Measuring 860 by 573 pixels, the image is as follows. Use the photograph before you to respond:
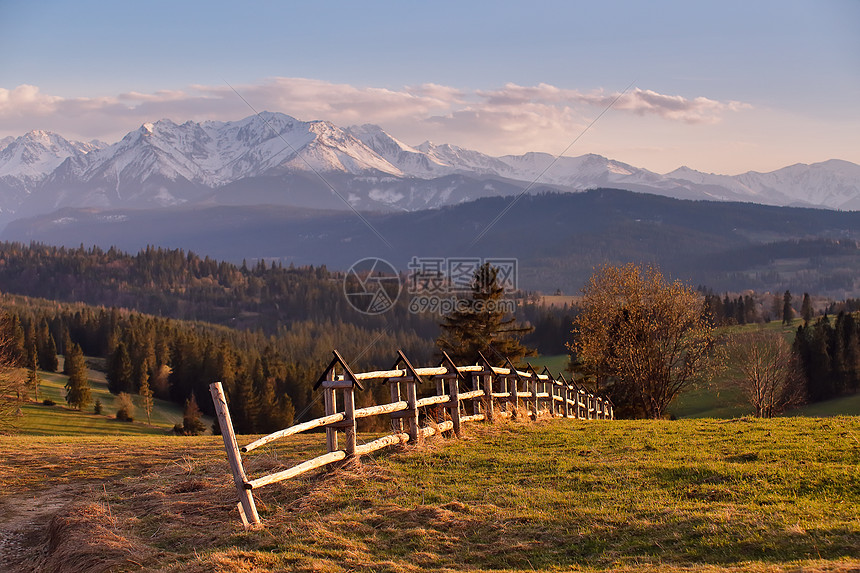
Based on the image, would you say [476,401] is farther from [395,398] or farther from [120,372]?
[120,372]

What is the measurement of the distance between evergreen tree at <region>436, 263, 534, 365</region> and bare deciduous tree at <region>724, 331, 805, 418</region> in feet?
84.9

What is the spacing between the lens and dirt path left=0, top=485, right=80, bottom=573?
1098 centimetres

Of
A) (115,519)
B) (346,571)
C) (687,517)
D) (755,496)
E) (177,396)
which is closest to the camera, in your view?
(346,571)

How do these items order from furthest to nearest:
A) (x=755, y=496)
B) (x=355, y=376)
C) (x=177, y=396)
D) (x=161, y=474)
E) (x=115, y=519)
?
(x=177, y=396) < (x=161, y=474) < (x=355, y=376) < (x=115, y=519) < (x=755, y=496)

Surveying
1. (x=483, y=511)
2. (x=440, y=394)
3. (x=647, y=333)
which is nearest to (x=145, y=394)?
(x=647, y=333)

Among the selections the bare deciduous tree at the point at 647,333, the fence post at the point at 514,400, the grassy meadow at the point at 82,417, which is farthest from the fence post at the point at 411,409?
the grassy meadow at the point at 82,417

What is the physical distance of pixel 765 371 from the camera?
6612 centimetres

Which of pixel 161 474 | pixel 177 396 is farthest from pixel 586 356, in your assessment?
pixel 177 396

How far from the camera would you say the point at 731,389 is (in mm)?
81312

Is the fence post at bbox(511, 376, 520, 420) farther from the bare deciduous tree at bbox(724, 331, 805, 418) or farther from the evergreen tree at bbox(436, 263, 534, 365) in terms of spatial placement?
the bare deciduous tree at bbox(724, 331, 805, 418)

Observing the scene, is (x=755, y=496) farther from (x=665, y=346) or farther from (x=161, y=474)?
(x=665, y=346)

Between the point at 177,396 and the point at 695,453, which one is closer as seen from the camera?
the point at 695,453

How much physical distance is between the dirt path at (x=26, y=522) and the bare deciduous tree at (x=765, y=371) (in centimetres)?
5407

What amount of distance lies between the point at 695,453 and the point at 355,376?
23.1ft
